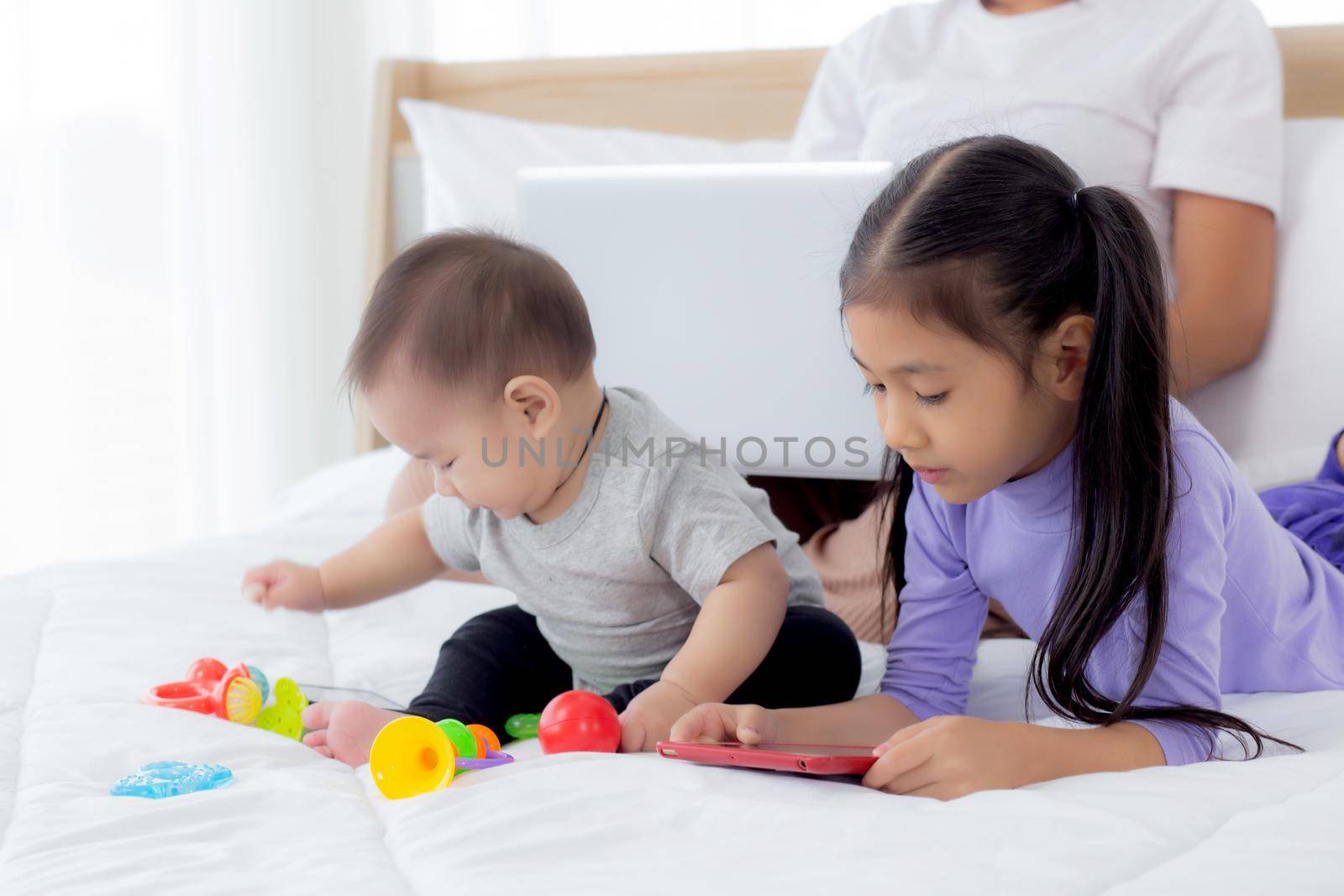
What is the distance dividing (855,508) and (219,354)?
151 cm

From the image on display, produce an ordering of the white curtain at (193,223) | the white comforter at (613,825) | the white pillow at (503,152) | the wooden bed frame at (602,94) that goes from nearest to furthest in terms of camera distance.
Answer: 1. the white comforter at (613,825)
2. the white pillow at (503,152)
3. the wooden bed frame at (602,94)
4. the white curtain at (193,223)

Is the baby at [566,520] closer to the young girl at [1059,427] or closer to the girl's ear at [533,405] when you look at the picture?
the girl's ear at [533,405]

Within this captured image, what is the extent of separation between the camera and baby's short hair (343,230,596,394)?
93cm

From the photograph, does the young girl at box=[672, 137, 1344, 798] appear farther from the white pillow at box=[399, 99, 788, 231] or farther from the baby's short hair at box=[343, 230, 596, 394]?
the white pillow at box=[399, 99, 788, 231]

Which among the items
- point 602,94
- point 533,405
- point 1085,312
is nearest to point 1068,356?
point 1085,312

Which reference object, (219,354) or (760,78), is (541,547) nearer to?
(760,78)

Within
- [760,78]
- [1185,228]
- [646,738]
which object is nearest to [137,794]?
[646,738]

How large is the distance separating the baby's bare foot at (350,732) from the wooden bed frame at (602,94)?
4.15 ft

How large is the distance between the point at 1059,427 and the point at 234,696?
63 centimetres

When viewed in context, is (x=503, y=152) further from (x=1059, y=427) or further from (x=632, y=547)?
(x=1059, y=427)

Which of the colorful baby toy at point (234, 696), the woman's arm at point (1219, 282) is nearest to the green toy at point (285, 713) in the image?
the colorful baby toy at point (234, 696)

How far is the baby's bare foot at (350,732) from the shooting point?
853mm

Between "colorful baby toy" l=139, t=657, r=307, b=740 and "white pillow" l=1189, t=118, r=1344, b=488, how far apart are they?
→ 1009 millimetres

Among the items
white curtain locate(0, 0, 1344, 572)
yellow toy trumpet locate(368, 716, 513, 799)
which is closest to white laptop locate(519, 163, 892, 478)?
yellow toy trumpet locate(368, 716, 513, 799)
